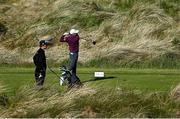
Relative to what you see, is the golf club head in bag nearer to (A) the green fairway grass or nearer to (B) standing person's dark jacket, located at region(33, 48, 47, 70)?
(A) the green fairway grass

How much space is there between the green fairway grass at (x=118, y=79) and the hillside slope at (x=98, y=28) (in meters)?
2.91

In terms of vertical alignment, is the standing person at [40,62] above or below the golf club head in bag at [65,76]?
above

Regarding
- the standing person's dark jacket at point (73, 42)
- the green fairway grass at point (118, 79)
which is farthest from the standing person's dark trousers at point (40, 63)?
the standing person's dark jacket at point (73, 42)

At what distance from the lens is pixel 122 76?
963 inches

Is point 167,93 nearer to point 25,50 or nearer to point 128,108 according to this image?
point 128,108

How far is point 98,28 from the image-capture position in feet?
118

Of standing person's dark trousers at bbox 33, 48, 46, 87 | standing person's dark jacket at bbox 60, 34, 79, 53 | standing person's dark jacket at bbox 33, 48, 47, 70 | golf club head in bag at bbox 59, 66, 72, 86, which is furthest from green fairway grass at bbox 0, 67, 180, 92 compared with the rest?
standing person's dark jacket at bbox 60, 34, 79, 53

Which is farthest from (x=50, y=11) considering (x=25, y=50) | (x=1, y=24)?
(x=25, y=50)

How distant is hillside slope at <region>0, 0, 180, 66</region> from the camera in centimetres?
3061

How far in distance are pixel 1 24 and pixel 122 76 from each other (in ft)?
52.7

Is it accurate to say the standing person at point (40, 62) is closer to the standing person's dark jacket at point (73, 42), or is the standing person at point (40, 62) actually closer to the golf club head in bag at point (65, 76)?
the golf club head in bag at point (65, 76)

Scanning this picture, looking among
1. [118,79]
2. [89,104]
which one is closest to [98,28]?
[118,79]

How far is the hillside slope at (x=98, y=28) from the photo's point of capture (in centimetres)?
3061

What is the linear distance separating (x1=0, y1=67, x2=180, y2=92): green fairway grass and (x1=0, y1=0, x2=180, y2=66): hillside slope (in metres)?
2.91
